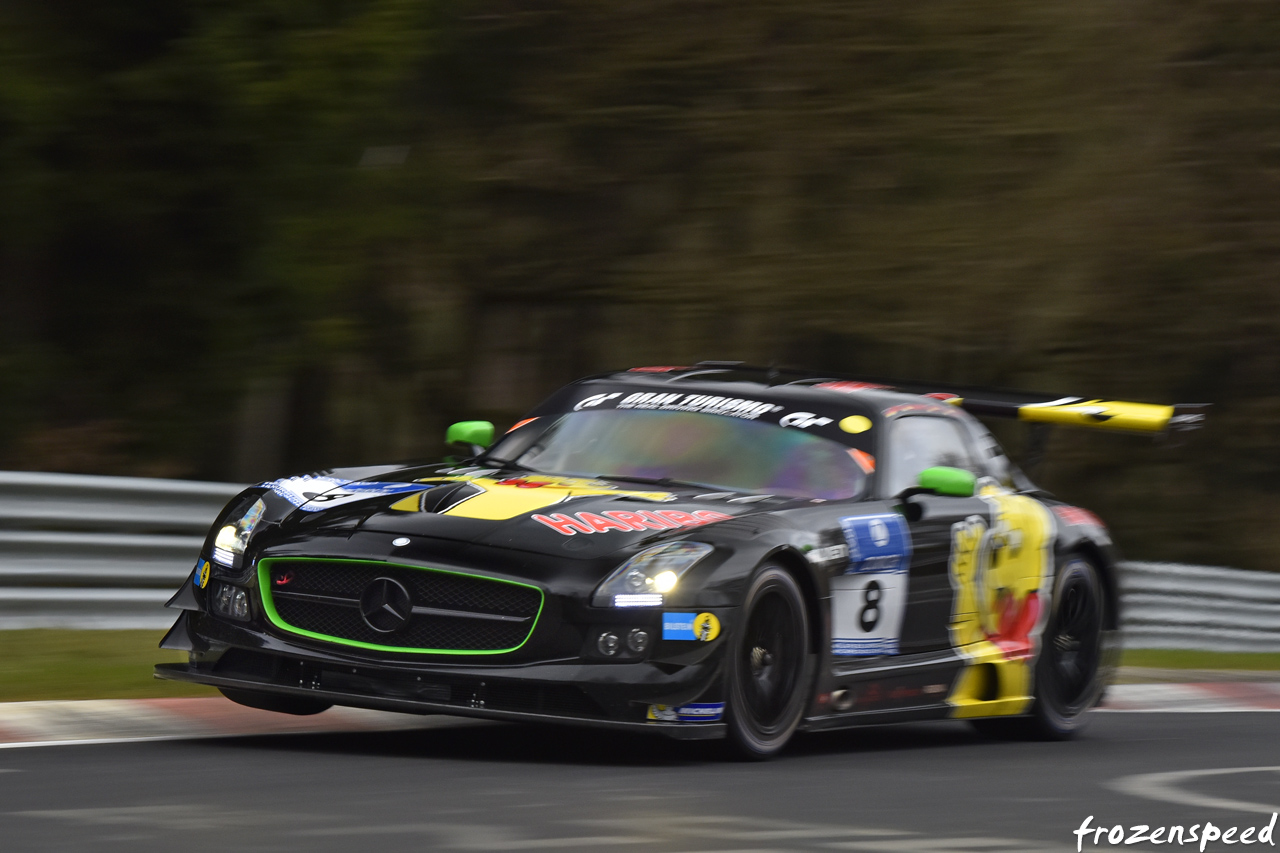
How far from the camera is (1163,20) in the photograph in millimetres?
17656

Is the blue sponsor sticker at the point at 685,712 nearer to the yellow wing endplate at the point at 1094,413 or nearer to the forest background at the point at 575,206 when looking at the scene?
the yellow wing endplate at the point at 1094,413

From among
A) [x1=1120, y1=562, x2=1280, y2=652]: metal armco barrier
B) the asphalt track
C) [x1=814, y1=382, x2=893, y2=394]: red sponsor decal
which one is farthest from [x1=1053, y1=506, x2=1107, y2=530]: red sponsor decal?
[x1=1120, y1=562, x2=1280, y2=652]: metal armco barrier

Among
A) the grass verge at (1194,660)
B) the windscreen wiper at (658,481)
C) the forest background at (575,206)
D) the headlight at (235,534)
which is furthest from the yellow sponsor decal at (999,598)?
the grass verge at (1194,660)

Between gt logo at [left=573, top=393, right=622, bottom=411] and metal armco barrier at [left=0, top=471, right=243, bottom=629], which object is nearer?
A: gt logo at [left=573, top=393, right=622, bottom=411]

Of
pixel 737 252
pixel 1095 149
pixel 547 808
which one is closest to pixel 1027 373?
pixel 1095 149

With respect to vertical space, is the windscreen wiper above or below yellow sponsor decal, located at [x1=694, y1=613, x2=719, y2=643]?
above

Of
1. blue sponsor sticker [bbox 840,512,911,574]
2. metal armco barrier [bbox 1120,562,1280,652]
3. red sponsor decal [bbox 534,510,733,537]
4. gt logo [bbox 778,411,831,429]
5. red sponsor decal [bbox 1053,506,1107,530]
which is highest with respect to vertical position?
gt logo [bbox 778,411,831,429]

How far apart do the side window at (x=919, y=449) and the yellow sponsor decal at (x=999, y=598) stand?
21cm

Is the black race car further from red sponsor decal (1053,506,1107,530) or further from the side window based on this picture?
red sponsor decal (1053,506,1107,530)

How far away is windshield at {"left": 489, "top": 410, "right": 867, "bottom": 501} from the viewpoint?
7992 millimetres

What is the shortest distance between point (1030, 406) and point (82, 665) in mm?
4180

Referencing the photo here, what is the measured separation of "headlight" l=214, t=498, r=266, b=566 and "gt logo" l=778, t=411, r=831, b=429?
6.76 ft

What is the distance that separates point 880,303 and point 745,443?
764 centimetres

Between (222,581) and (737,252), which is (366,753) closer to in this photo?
(222,581)
